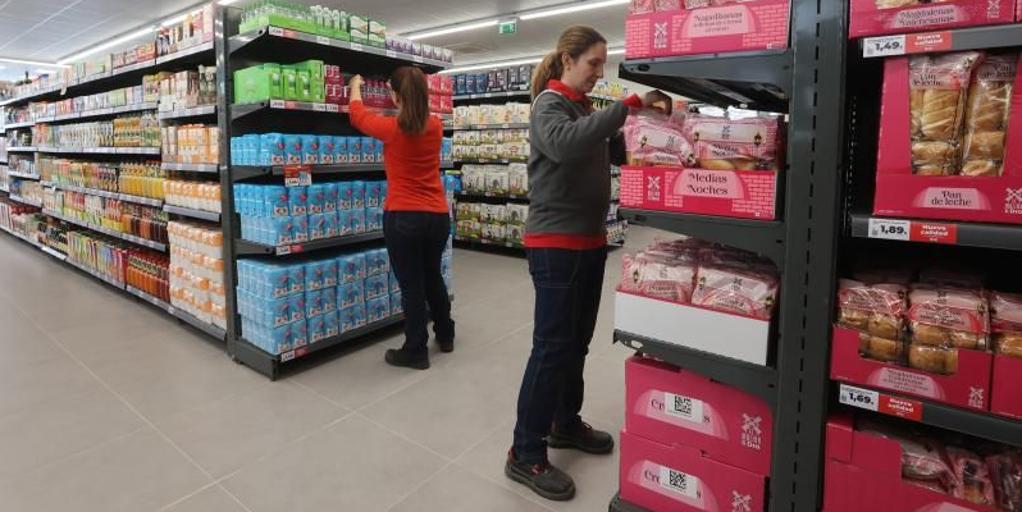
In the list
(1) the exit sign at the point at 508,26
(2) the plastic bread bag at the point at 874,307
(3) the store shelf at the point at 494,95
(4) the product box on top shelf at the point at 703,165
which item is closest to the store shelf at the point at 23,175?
(3) the store shelf at the point at 494,95

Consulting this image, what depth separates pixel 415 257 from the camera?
3547 mm

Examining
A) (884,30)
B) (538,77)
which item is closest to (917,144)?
(884,30)

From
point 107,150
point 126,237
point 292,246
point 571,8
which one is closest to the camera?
point 292,246

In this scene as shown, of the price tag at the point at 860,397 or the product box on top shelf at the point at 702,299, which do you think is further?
the product box on top shelf at the point at 702,299

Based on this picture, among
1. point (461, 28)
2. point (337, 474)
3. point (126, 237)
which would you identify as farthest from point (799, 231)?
point (461, 28)

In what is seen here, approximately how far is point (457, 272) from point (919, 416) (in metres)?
5.55

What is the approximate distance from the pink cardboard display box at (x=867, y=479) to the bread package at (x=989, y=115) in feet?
2.11

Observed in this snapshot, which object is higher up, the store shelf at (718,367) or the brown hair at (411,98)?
the brown hair at (411,98)

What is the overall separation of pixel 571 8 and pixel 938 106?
11199mm

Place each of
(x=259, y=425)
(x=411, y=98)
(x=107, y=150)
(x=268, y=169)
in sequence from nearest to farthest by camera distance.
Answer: (x=259, y=425), (x=411, y=98), (x=268, y=169), (x=107, y=150)

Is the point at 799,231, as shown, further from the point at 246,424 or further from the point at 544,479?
the point at 246,424

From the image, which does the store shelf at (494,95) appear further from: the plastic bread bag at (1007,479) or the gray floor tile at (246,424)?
the plastic bread bag at (1007,479)

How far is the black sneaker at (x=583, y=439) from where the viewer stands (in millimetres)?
2615

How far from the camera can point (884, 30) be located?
1.26m
